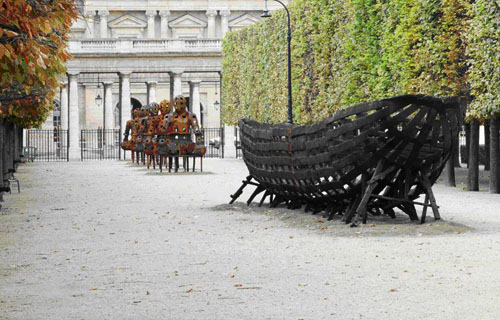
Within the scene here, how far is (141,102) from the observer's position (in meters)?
96.8

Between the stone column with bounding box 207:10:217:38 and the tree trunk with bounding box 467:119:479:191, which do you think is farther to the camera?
the stone column with bounding box 207:10:217:38


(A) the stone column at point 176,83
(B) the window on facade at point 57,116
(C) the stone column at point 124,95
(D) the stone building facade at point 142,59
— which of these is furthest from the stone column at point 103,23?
(A) the stone column at point 176,83

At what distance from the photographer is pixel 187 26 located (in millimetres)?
103312

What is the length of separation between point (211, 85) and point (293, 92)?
51480mm

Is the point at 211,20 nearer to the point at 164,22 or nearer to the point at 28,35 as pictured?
the point at 164,22

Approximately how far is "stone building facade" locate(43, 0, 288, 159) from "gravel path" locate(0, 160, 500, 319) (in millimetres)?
50662

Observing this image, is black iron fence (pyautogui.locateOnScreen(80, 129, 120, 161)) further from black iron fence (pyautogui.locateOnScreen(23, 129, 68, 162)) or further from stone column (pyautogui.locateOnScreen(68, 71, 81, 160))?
black iron fence (pyautogui.locateOnScreen(23, 129, 68, 162))

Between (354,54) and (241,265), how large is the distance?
77.2ft

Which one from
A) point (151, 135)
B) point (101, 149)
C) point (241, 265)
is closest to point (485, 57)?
point (241, 265)

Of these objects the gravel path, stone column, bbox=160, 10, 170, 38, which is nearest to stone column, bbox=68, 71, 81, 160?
stone column, bbox=160, 10, 170, 38

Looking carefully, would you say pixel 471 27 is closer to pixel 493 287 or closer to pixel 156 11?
pixel 493 287

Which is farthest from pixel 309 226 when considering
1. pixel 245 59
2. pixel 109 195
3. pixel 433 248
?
pixel 245 59

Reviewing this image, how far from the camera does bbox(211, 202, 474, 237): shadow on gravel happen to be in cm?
1554

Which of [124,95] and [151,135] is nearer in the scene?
[151,135]
